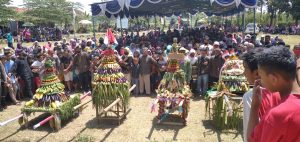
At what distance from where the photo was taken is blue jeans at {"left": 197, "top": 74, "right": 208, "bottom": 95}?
32.3ft

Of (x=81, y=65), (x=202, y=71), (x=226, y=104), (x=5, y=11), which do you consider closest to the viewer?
(x=226, y=104)

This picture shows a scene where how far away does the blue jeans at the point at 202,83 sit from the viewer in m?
9.84

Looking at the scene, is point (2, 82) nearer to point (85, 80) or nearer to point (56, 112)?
point (85, 80)

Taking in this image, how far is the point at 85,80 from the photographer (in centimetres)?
1098

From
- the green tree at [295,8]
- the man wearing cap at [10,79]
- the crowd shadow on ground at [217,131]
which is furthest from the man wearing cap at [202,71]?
the green tree at [295,8]

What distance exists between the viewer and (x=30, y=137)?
6.91 meters

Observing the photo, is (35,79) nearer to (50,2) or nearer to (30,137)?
(30,137)

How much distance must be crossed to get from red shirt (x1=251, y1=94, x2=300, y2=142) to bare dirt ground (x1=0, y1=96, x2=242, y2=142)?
4.82m

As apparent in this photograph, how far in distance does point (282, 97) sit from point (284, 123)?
0.93 feet

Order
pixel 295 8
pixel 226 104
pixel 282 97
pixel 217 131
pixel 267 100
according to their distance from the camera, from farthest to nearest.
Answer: pixel 295 8
pixel 217 131
pixel 226 104
pixel 267 100
pixel 282 97

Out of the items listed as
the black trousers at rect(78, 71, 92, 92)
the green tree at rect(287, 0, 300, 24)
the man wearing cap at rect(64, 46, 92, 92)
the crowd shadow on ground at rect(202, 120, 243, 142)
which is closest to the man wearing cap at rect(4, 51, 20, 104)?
the man wearing cap at rect(64, 46, 92, 92)

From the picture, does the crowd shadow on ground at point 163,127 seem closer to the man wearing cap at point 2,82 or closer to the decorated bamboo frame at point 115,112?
the decorated bamboo frame at point 115,112

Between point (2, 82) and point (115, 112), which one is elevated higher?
point (2, 82)

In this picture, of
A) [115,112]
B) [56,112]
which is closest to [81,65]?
[115,112]
